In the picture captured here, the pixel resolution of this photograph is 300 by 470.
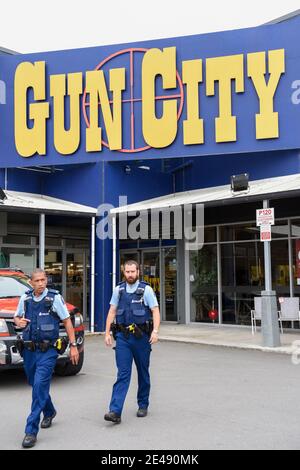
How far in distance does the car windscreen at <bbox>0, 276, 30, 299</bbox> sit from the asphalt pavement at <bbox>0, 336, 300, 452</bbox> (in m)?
1.32

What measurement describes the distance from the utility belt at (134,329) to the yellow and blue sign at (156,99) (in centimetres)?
1008

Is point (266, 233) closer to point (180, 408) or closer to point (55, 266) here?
point (180, 408)

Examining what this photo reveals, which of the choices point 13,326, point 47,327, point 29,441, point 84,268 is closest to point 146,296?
point 47,327

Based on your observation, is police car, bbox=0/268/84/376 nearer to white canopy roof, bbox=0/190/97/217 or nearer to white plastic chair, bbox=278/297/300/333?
white canopy roof, bbox=0/190/97/217

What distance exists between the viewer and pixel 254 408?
22.6 ft

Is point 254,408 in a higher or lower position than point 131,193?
lower

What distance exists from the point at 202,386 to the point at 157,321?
99.2 inches

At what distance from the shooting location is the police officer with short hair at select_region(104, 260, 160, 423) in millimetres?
6176

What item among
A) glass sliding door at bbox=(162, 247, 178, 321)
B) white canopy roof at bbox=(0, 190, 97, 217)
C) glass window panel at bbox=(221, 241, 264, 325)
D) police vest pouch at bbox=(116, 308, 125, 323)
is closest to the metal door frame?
white canopy roof at bbox=(0, 190, 97, 217)

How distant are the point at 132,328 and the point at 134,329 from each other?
2 centimetres

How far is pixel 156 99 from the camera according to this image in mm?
16578

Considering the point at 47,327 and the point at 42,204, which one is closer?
the point at 47,327
